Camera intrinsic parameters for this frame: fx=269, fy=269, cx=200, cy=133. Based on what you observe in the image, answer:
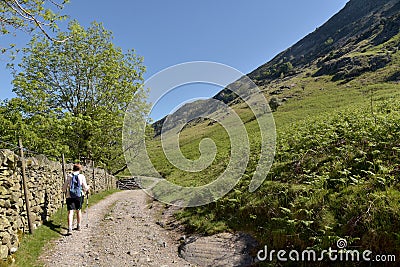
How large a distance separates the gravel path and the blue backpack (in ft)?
5.00

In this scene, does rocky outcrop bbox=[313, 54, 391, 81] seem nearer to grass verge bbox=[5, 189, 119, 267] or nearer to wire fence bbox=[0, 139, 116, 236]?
wire fence bbox=[0, 139, 116, 236]

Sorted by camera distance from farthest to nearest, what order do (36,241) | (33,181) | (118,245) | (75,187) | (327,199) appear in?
(75,187), (33,181), (118,245), (36,241), (327,199)

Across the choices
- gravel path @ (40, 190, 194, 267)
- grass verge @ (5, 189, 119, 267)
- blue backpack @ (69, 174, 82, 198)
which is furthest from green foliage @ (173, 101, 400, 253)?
grass verge @ (5, 189, 119, 267)

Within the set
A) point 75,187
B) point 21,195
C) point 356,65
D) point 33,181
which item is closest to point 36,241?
point 21,195

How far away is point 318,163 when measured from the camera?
10.8 metres

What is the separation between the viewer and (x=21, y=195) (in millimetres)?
9484

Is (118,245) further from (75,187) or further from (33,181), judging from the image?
(33,181)

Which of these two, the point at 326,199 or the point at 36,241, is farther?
the point at 36,241

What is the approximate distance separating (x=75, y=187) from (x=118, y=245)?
9.92 ft

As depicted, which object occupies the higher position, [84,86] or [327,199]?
[84,86]

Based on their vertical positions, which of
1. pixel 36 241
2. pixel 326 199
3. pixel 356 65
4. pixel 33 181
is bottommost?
pixel 36 241

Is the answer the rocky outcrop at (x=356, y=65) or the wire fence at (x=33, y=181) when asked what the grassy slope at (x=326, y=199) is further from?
the rocky outcrop at (x=356, y=65)

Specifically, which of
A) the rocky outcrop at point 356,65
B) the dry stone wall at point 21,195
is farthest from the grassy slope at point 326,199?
the rocky outcrop at point 356,65

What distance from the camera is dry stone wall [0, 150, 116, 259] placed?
7895mm
